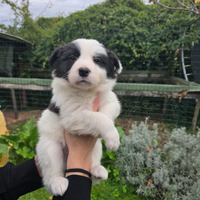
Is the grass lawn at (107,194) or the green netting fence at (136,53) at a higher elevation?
the green netting fence at (136,53)

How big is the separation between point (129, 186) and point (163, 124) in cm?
238

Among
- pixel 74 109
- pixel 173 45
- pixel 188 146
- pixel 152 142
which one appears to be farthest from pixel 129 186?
pixel 173 45

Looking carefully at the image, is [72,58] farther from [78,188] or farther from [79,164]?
[78,188]

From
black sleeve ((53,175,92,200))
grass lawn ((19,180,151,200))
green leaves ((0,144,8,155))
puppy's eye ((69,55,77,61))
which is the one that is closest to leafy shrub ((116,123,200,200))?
grass lawn ((19,180,151,200))

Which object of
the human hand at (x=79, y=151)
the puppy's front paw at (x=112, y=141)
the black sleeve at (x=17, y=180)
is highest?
the puppy's front paw at (x=112, y=141)

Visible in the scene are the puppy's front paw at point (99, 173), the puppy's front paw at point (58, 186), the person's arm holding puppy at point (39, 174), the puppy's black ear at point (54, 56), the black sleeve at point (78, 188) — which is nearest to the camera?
the black sleeve at point (78, 188)

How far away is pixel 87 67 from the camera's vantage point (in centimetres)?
162

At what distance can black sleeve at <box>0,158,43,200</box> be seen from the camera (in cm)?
171

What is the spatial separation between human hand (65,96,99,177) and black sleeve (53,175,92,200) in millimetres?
62

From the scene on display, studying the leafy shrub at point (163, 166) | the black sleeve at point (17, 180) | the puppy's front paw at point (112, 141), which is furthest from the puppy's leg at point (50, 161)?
the leafy shrub at point (163, 166)

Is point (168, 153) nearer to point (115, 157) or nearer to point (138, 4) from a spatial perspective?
point (115, 157)

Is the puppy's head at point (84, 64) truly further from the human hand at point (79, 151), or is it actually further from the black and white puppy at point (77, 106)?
the human hand at point (79, 151)

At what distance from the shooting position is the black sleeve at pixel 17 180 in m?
1.71

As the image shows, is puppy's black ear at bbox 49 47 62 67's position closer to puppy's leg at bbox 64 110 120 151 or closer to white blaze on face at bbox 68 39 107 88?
white blaze on face at bbox 68 39 107 88
